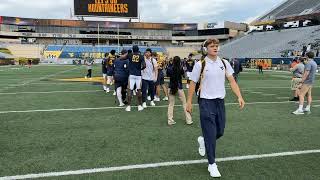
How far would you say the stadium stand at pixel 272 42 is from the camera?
5944 centimetres

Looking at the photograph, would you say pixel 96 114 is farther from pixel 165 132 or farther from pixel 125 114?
pixel 165 132

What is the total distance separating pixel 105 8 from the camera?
6875 cm

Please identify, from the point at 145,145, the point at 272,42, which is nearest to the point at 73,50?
the point at 272,42

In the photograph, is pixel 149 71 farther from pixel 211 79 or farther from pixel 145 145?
pixel 211 79

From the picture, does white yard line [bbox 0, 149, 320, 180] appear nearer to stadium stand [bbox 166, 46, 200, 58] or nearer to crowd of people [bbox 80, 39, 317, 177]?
crowd of people [bbox 80, 39, 317, 177]

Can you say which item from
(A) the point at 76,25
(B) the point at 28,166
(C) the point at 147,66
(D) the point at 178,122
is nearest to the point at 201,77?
(B) the point at 28,166

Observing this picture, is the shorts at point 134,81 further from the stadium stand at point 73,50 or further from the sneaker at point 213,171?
the stadium stand at point 73,50

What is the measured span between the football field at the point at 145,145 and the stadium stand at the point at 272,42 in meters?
51.1

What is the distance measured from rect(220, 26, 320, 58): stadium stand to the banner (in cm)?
2053

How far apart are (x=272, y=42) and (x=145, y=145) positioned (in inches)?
2543

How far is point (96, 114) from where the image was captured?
10.1m

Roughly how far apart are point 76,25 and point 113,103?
92.1 meters

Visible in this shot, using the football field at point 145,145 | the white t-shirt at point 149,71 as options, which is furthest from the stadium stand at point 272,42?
the football field at point 145,145

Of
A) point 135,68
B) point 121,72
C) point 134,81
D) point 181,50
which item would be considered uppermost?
point 181,50
